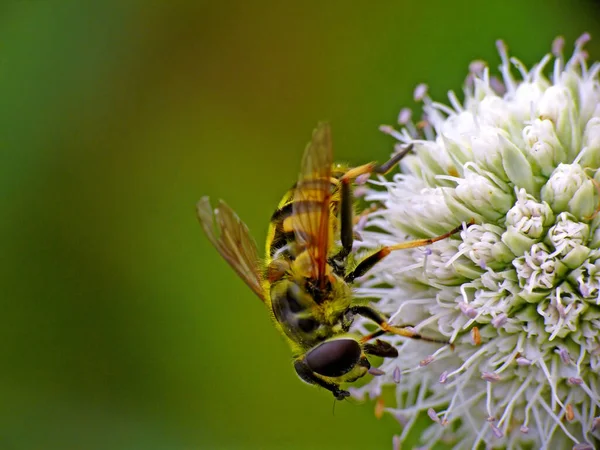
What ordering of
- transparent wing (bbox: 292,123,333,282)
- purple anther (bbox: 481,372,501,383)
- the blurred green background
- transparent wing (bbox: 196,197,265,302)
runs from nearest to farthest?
transparent wing (bbox: 292,123,333,282) → purple anther (bbox: 481,372,501,383) → transparent wing (bbox: 196,197,265,302) → the blurred green background

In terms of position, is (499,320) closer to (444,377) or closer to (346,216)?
(444,377)

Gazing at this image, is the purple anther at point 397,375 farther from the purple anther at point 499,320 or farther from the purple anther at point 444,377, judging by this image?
the purple anther at point 499,320

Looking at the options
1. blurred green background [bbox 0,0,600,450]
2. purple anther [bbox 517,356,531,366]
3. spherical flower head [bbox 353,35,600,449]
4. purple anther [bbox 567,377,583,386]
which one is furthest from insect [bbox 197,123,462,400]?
blurred green background [bbox 0,0,600,450]

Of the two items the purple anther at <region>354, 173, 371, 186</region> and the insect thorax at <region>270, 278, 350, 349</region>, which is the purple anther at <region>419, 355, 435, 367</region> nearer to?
the insect thorax at <region>270, 278, 350, 349</region>

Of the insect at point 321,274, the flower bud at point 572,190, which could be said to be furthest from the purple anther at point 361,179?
the flower bud at point 572,190

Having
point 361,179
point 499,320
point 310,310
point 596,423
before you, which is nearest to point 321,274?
point 310,310

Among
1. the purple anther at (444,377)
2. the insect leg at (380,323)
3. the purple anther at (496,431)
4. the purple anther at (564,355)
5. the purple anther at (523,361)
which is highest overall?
the insect leg at (380,323)

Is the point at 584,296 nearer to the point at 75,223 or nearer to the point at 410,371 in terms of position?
the point at 410,371
